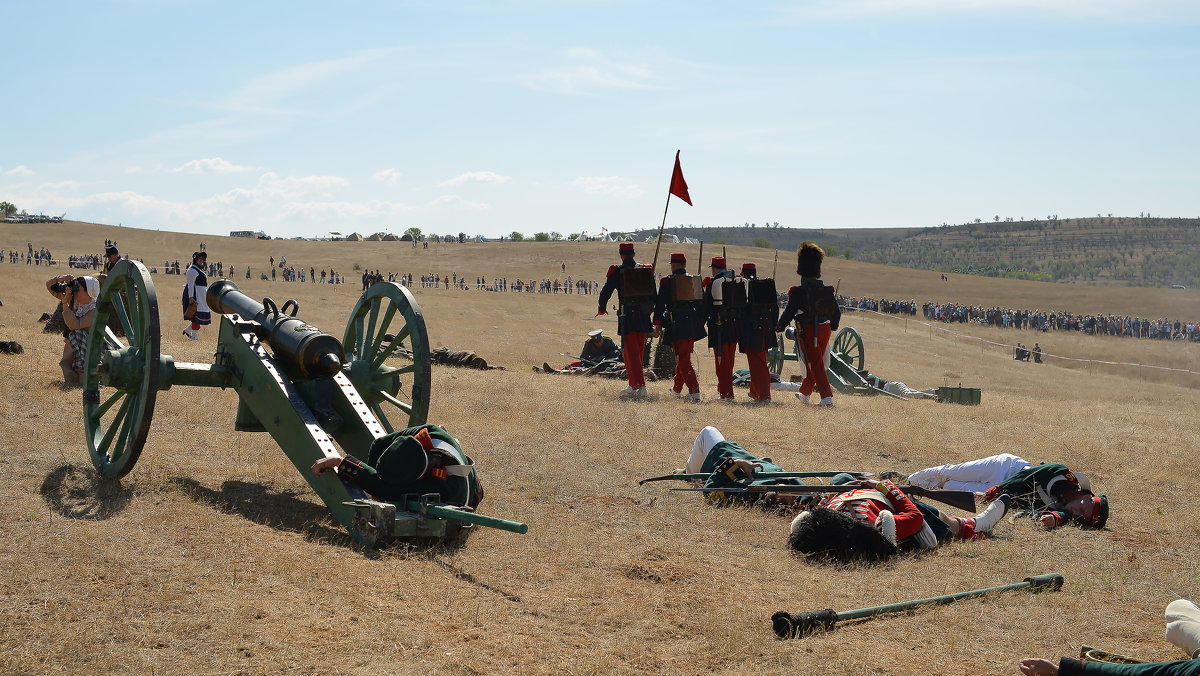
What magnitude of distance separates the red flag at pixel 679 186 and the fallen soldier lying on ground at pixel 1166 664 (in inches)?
485

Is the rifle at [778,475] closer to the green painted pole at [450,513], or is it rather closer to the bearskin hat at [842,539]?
the bearskin hat at [842,539]

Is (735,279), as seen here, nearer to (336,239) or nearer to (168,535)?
(168,535)

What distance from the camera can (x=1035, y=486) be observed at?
6.88 meters

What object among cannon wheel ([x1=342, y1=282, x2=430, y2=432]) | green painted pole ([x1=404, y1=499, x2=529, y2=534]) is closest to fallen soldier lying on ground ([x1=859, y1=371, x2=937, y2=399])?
cannon wheel ([x1=342, y1=282, x2=430, y2=432])

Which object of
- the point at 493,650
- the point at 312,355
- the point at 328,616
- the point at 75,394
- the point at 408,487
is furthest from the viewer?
the point at 75,394

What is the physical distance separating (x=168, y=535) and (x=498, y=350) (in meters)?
17.8

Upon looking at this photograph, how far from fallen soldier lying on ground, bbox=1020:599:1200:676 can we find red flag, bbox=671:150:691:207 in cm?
1232

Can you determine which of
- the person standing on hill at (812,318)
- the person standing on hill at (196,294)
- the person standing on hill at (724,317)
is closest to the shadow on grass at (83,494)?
the person standing on hill at (724,317)

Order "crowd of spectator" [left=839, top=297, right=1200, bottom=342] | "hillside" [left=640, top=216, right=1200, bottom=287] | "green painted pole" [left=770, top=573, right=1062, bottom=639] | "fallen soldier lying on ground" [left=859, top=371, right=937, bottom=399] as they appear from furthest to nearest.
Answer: "hillside" [left=640, top=216, right=1200, bottom=287] < "crowd of spectator" [left=839, top=297, right=1200, bottom=342] < "fallen soldier lying on ground" [left=859, top=371, right=937, bottom=399] < "green painted pole" [left=770, top=573, right=1062, bottom=639]

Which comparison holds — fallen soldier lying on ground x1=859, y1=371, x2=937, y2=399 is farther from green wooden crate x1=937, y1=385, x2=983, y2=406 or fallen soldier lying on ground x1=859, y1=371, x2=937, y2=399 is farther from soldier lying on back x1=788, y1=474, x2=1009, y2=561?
soldier lying on back x1=788, y1=474, x2=1009, y2=561

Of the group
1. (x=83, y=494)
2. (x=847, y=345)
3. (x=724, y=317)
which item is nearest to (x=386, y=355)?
(x=83, y=494)

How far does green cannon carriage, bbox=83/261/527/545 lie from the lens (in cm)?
620

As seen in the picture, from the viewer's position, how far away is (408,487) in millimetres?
5605

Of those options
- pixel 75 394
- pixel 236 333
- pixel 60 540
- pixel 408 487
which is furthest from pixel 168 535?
pixel 75 394
